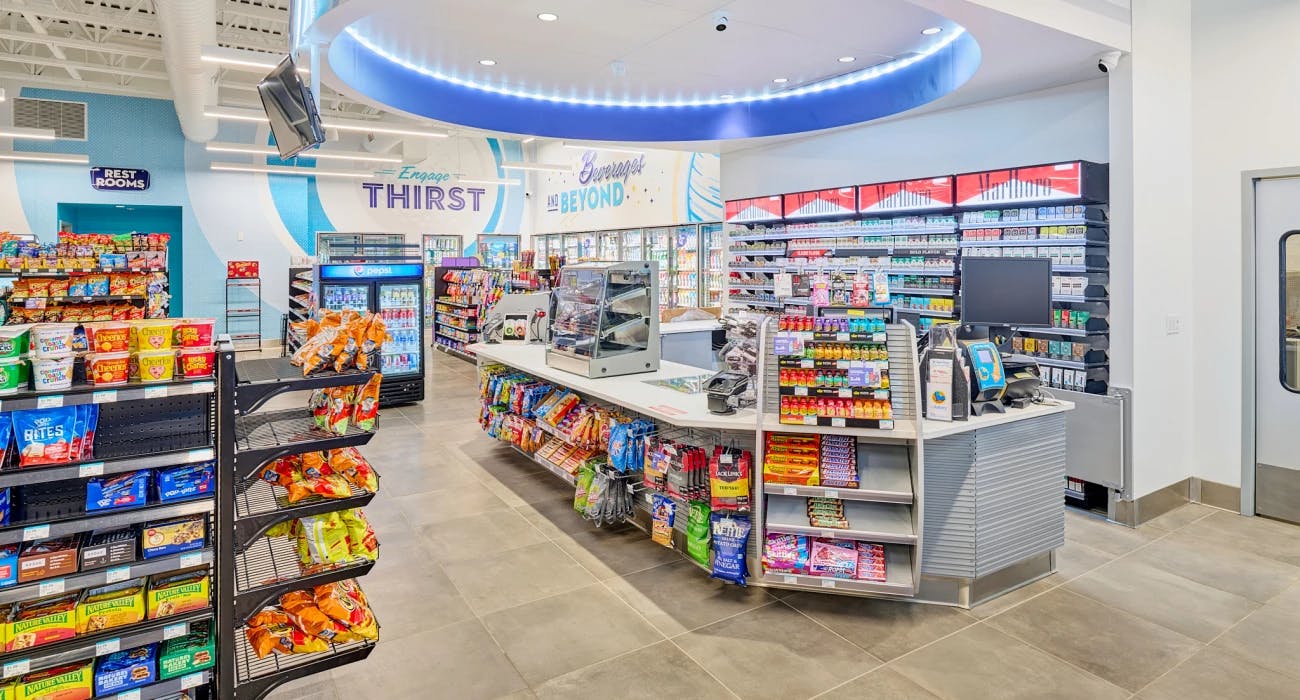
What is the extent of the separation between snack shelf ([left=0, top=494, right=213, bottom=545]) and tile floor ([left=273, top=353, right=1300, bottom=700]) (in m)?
1.03

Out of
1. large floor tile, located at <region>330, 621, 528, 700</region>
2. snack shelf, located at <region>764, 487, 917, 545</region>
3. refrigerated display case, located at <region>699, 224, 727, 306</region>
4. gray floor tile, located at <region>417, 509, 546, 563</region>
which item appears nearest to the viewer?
large floor tile, located at <region>330, 621, 528, 700</region>

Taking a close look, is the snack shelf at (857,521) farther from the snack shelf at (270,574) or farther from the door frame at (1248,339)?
the door frame at (1248,339)

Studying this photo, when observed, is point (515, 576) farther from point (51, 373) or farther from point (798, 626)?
point (51, 373)

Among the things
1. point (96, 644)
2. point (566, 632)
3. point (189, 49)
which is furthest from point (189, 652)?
point (189, 49)

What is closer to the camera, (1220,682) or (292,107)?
(1220,682)

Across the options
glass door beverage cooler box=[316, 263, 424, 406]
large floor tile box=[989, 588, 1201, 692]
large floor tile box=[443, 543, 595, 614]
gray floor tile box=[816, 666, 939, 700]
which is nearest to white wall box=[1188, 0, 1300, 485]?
large floor tile box=[989, 588, 1201, 692]

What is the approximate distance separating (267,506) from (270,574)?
0.25 metres

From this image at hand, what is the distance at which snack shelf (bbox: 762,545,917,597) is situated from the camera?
11.1ft

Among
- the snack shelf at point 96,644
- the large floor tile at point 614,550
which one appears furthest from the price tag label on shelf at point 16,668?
the large floor tile at point 614,550

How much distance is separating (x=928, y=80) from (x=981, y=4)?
7.67ft

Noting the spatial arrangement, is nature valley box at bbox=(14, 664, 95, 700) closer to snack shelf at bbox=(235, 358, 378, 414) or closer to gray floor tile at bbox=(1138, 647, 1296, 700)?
snack shelf at bbox=(235, 358, 378, 414)

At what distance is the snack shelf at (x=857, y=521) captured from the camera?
335cm

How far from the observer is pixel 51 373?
2152mm

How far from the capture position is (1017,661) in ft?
9.93
